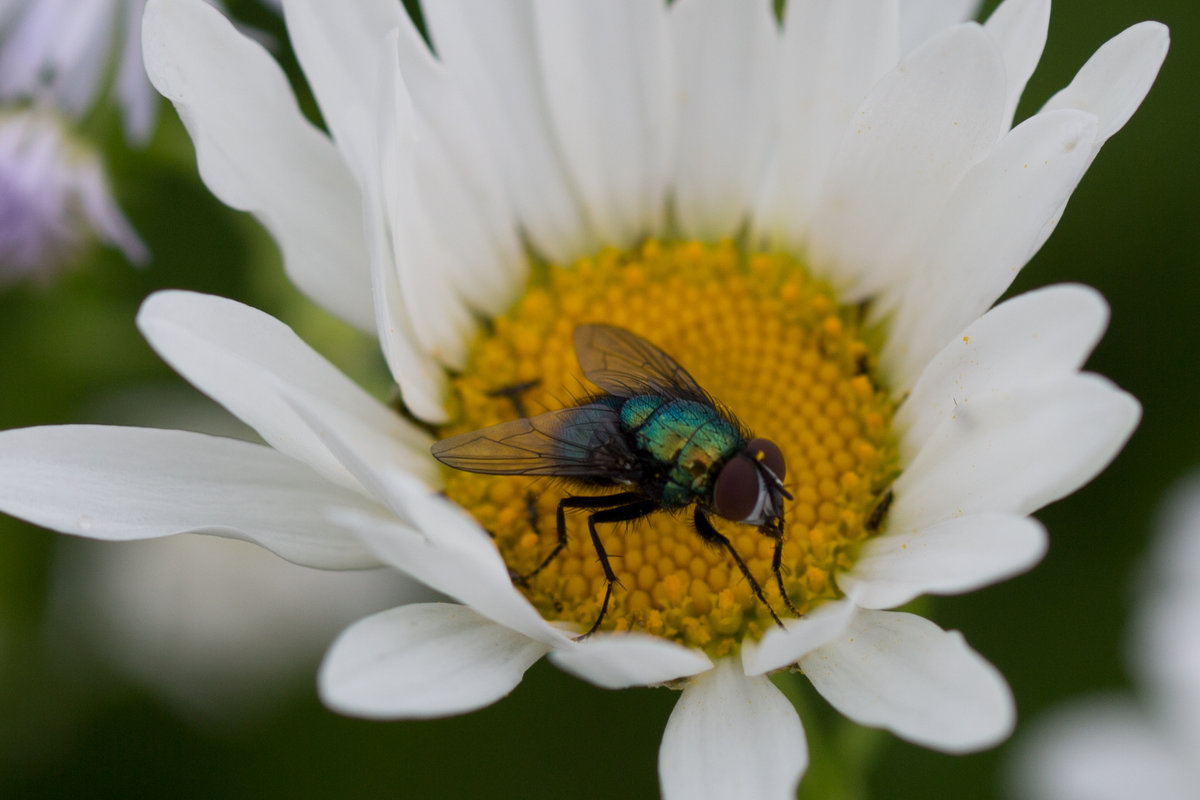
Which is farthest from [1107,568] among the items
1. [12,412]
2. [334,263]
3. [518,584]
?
[12,412]

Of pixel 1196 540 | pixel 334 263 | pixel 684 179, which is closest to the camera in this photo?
pixel 334 263

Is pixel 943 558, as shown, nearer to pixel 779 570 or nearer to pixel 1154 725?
pixel 779 570

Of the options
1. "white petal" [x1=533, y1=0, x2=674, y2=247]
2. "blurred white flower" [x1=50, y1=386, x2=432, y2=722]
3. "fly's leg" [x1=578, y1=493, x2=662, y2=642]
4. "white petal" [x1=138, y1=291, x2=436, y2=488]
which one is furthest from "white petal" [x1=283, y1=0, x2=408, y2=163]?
"blurred white flower" [x1=50, y1=386, x2=432, y2=722]

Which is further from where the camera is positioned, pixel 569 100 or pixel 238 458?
pixel 569 100

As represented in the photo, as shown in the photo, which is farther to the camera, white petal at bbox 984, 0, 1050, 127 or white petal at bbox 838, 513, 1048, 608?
white petal at bbox 984, 0, 1050, 127

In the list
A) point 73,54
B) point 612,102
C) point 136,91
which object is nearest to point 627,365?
point 612,102

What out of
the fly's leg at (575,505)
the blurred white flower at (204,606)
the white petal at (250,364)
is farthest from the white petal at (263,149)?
the blurred white flower at (204,606)

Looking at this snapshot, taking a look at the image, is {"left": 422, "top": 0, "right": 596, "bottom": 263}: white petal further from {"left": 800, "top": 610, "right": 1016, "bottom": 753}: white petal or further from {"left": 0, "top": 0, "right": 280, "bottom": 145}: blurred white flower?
{"left": 800, "top": 610, "right": 1016, "bottom": 753}: white petal

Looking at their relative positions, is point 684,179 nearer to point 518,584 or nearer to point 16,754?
point 518,584

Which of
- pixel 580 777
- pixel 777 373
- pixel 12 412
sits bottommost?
pixel 580 777
